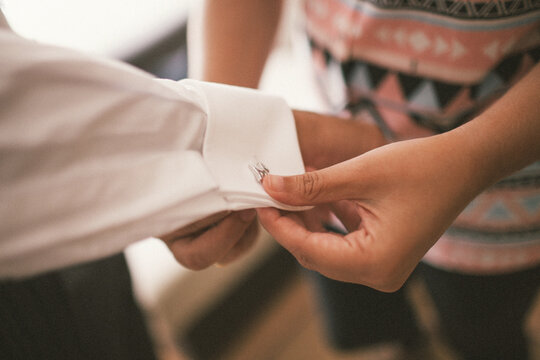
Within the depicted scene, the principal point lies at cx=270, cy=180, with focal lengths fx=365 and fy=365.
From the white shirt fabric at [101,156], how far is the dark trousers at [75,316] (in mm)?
78

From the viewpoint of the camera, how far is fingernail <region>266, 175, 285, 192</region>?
335 millimetres

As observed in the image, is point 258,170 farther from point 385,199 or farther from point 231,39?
point 231,39

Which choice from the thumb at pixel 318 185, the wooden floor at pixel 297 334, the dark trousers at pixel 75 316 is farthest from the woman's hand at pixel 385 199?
the wooden floor at pixel 297 334

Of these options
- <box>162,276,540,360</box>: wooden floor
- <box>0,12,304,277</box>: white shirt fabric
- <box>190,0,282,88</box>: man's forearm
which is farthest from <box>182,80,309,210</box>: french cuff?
<box>162,276,540,360</box>: wooden floor

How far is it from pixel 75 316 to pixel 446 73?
47 centimetres

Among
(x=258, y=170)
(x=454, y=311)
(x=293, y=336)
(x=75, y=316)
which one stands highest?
(x=258, y=170)

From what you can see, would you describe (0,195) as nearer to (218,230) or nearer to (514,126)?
(218,230)

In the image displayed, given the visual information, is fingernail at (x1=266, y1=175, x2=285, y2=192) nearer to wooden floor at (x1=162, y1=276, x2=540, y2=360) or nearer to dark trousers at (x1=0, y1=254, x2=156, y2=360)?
dark trousers at (x1=0, y1=254, x2=156, y2=360)

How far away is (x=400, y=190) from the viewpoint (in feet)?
1.11

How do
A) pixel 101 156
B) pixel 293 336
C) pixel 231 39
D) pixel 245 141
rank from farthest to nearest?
pixel 293 336 → pixel 231 39 → pixel 245 141 → pixel 101 156

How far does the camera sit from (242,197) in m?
0.35

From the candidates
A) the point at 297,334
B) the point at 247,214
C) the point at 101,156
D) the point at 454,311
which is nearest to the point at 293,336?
the point at 297,334

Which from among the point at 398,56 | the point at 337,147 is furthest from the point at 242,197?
the point at 398,56

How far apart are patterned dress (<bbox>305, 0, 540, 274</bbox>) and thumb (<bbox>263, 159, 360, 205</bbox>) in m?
0.17
